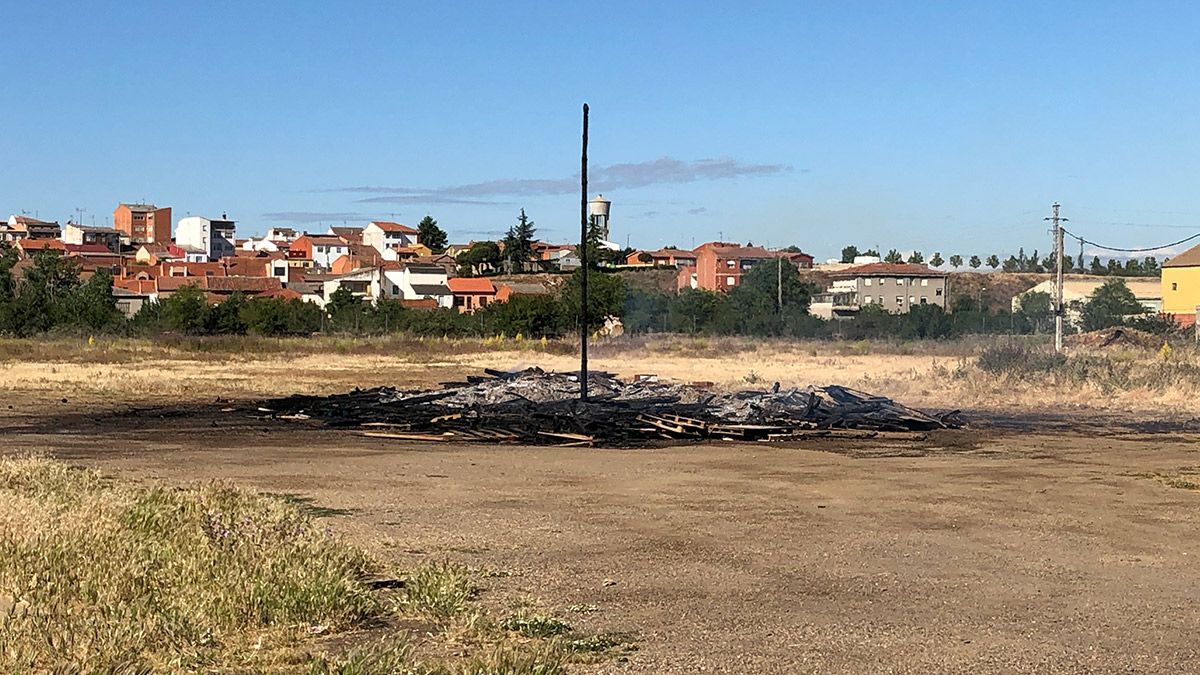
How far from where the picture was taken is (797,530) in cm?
1231

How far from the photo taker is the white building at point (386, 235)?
586 ft

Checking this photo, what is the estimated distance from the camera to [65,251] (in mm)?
145125

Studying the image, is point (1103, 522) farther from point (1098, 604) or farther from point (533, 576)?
point (533, 576)

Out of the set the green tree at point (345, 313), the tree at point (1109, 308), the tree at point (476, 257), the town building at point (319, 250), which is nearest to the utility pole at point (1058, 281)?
the tree at point (1109, 308)

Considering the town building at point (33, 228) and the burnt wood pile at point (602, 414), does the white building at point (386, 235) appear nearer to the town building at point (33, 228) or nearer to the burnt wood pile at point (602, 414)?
the town building at point (33, 228)

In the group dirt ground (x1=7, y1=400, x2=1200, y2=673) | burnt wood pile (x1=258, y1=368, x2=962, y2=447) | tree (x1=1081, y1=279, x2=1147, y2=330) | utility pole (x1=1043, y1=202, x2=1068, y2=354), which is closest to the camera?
dirt ground (x1=7, y1=400, x2=1200, y2=673)

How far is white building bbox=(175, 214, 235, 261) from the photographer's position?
580 ft

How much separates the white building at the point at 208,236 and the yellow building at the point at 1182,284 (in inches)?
4744

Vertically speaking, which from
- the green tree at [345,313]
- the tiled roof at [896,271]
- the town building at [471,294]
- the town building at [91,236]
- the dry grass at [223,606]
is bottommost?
the dry grass at [223,606]

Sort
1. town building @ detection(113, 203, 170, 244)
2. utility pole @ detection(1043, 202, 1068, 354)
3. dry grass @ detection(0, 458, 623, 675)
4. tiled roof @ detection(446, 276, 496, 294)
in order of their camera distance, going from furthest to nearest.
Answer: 1. town building @ detection(113, 203, 170, 244)
2. tiled roof @ detection(446, 276, 496, 294)
3. utility pole @ detection(1043, 202, 1068, 354)
4. dry grass @ detection(0, 458, 623, 675)

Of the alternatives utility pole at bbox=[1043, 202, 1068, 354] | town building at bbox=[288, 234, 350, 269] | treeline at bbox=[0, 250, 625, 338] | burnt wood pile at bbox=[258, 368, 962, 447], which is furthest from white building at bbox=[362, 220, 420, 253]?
burnt wood pile at bbox=[258, 368, 962, 447]

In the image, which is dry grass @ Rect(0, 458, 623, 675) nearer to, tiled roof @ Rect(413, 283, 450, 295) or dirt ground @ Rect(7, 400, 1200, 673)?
dirt ground @ Rect(7, 400, 1200, 673)

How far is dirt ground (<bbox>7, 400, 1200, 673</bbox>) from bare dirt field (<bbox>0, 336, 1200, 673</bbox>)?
33mm

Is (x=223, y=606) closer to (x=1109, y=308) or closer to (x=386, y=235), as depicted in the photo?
(x=1109, y=308)
